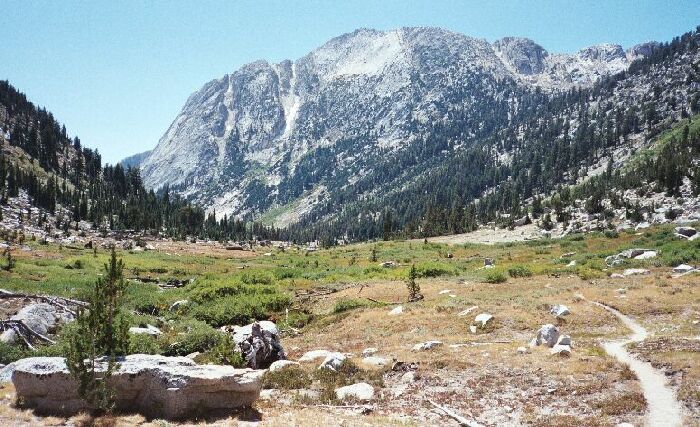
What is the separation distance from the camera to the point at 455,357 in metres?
20.2

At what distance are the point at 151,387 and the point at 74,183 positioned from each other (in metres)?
177

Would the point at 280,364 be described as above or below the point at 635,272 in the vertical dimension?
below

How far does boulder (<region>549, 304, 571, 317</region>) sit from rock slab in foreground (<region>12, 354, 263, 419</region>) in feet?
64.0

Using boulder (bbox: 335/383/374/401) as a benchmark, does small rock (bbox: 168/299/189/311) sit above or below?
above

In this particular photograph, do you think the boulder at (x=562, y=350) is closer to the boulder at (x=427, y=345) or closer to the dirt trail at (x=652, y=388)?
the dirt trail at (x=652, y=388)

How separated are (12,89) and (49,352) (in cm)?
21956

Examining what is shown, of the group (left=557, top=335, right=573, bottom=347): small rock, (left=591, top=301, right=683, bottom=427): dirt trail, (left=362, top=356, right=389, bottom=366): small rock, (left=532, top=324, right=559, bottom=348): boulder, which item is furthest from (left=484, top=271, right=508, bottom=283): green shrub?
(left=362, top=356, right=389, bottom=366): small rock

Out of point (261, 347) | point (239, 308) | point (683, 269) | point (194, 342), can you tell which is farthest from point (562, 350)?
point (683, 269)

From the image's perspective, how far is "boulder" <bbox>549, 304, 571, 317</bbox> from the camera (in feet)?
85.3

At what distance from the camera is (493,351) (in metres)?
20.7

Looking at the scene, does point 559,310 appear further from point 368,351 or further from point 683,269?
point 683,269

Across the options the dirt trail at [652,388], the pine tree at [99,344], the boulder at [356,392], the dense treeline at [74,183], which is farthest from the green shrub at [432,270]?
the dense treeline at [74,183]

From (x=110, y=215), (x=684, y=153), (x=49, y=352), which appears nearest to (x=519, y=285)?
(x=49, y=352)

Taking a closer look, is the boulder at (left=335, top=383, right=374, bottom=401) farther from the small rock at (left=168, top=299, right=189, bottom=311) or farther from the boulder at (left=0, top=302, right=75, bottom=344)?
the small rock at (left=168, top=299, right=189, bottom=311)
